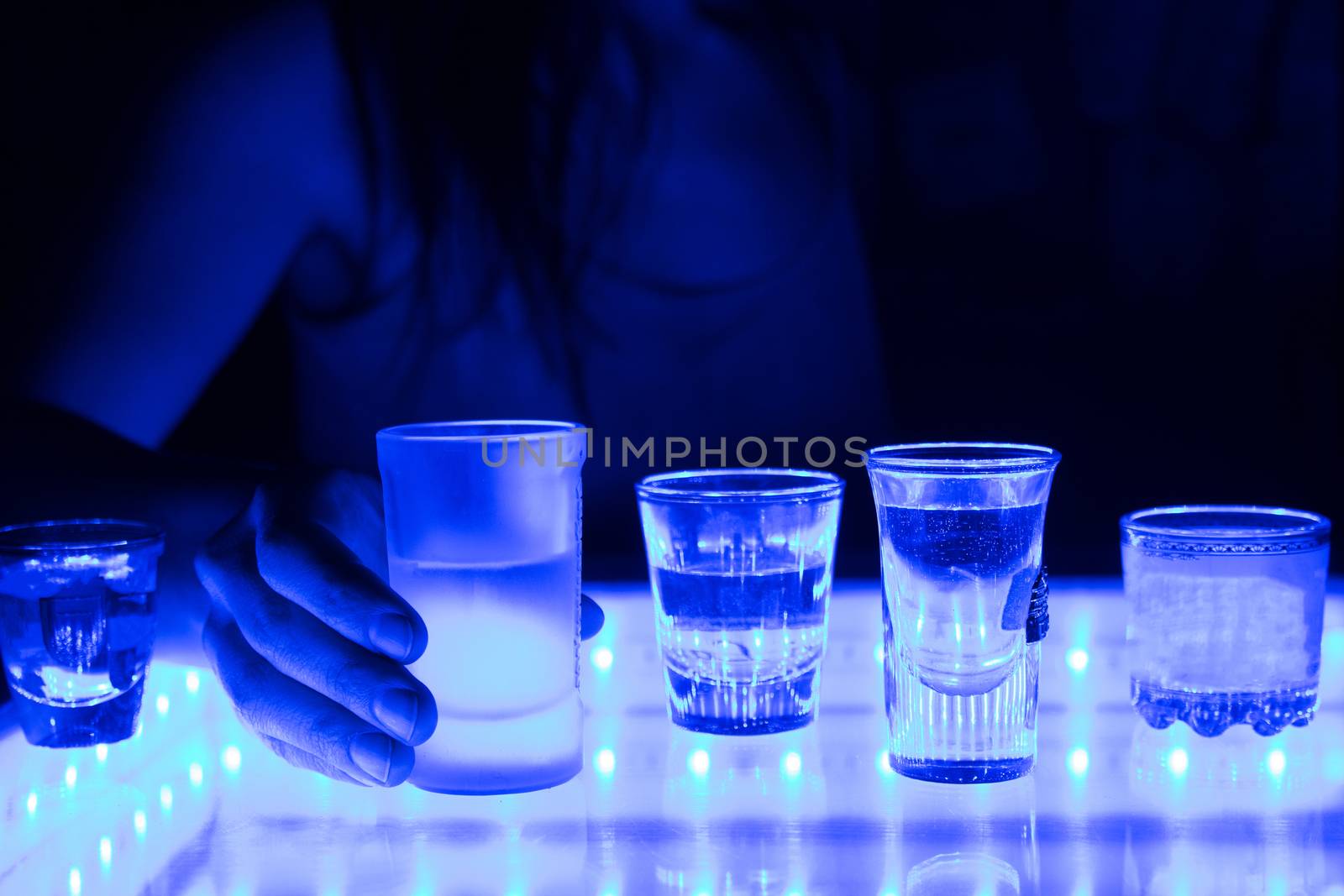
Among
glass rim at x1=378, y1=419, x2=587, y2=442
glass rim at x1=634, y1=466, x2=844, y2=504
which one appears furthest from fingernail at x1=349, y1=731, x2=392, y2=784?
glass rim at x1=634, y1=466, x2=844, y2=504

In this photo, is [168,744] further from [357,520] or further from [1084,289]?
[1084,289]

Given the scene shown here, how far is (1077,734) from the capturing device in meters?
0.92

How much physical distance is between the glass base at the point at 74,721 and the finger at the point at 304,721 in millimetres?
104

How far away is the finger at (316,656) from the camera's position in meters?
0.75

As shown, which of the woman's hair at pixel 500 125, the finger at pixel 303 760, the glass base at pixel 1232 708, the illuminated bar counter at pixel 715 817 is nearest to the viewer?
the illuminated bar counter at pixel 715 817

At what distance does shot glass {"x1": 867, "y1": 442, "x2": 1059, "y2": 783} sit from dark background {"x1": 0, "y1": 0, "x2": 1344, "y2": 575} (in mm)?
2136

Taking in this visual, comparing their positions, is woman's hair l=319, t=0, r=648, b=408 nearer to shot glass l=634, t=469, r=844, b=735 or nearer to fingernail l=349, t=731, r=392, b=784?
shot glass l=634, t=469, r=844, b=735

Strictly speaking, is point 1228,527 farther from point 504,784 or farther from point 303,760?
point 303,760

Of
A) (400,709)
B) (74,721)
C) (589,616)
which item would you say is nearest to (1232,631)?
(589,616)

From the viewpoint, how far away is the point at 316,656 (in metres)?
0.79

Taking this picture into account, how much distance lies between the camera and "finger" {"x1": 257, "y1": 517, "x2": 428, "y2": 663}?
759mm

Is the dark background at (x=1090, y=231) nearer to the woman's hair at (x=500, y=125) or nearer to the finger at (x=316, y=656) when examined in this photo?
the woman's hair at (x=500, y=125)

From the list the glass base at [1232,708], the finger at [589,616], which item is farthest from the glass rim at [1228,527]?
the finger at [589,616]

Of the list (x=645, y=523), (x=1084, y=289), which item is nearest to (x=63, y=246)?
(x=645, y=523)
